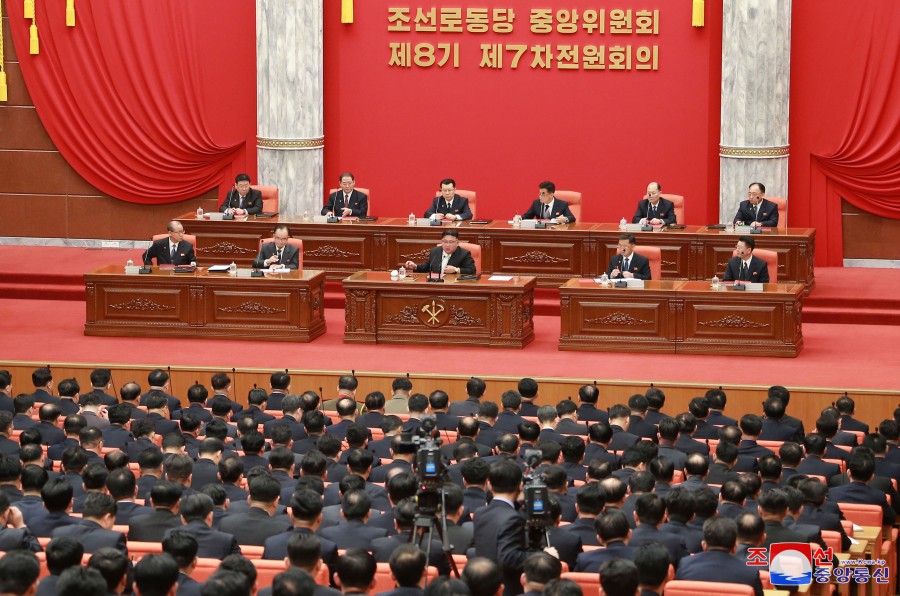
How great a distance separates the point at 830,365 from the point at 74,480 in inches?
229

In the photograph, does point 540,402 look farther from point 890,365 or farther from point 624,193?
point 624,193

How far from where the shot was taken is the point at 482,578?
4301 mm

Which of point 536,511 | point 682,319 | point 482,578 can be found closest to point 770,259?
point 682,319

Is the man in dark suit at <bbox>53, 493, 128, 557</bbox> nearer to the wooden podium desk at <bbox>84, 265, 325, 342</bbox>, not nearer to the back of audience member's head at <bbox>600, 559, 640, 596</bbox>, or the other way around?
the back of audience member's head at <bbox>600, 559, 640, 596</bbox>

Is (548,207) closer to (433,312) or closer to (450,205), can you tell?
(450,205)

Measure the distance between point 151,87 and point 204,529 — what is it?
9851 mm

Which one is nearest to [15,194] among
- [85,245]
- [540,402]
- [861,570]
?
[85,245]

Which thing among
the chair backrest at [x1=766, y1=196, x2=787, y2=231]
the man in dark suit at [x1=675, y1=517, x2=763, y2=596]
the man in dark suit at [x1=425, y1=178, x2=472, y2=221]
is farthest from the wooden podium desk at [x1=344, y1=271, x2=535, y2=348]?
the man in dark suit at [x1=675, y1=517, x2=763, y2=596]

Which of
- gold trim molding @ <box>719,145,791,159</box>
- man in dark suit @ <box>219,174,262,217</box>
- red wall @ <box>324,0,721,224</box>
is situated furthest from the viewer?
red wall @ <box>324,0,721,224</box>

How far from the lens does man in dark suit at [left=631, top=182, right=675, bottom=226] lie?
484 inches

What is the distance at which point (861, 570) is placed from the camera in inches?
230

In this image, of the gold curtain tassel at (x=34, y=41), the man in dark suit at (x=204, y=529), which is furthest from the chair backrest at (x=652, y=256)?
the gold curtain tassel at (x=34, y=41)

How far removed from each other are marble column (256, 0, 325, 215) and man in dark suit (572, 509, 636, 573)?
359 inches

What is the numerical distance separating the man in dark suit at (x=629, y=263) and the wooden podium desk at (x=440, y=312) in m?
0.66
